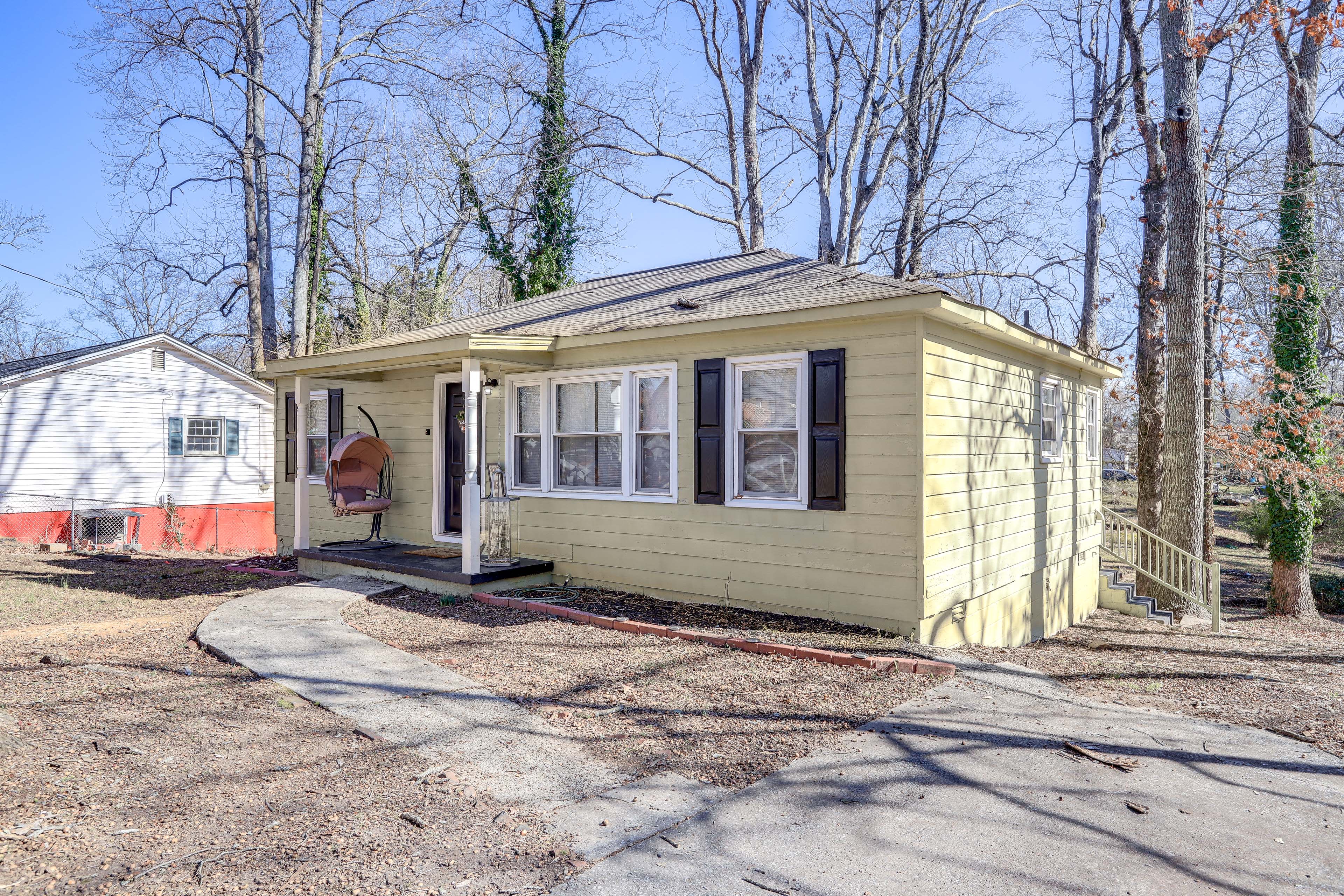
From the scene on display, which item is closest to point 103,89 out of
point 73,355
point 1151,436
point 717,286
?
point 73,355

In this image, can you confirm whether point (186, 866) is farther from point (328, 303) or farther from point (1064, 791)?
point (328, 303)

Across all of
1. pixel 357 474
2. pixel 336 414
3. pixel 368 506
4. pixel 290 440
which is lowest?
pixel 368 506

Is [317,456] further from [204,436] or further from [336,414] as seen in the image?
[204,436]

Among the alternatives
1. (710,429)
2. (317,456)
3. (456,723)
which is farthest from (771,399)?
(317,456)

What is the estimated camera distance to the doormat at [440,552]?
30.2 ft

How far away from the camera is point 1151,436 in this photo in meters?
13.1

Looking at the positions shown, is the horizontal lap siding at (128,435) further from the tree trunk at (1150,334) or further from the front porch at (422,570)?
the tree trunk at (1150,334)

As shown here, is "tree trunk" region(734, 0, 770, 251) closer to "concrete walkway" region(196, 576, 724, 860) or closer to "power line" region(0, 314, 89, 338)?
"concrete walkway" region(196, 576, 724, 860)

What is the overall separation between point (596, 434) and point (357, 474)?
142 inches

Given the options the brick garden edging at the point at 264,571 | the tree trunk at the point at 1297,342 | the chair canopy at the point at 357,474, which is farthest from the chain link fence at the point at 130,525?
the tree trunk at the point at 1297,342

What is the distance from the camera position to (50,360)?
59.8ft

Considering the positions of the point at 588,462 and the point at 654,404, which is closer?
the point at 654,404

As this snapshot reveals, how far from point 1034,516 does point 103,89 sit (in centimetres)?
2212

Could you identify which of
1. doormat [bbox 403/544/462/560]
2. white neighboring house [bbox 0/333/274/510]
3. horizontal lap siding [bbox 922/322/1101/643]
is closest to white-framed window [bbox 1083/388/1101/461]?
horizontal lap siding [bbox 922/322/1101/643]
